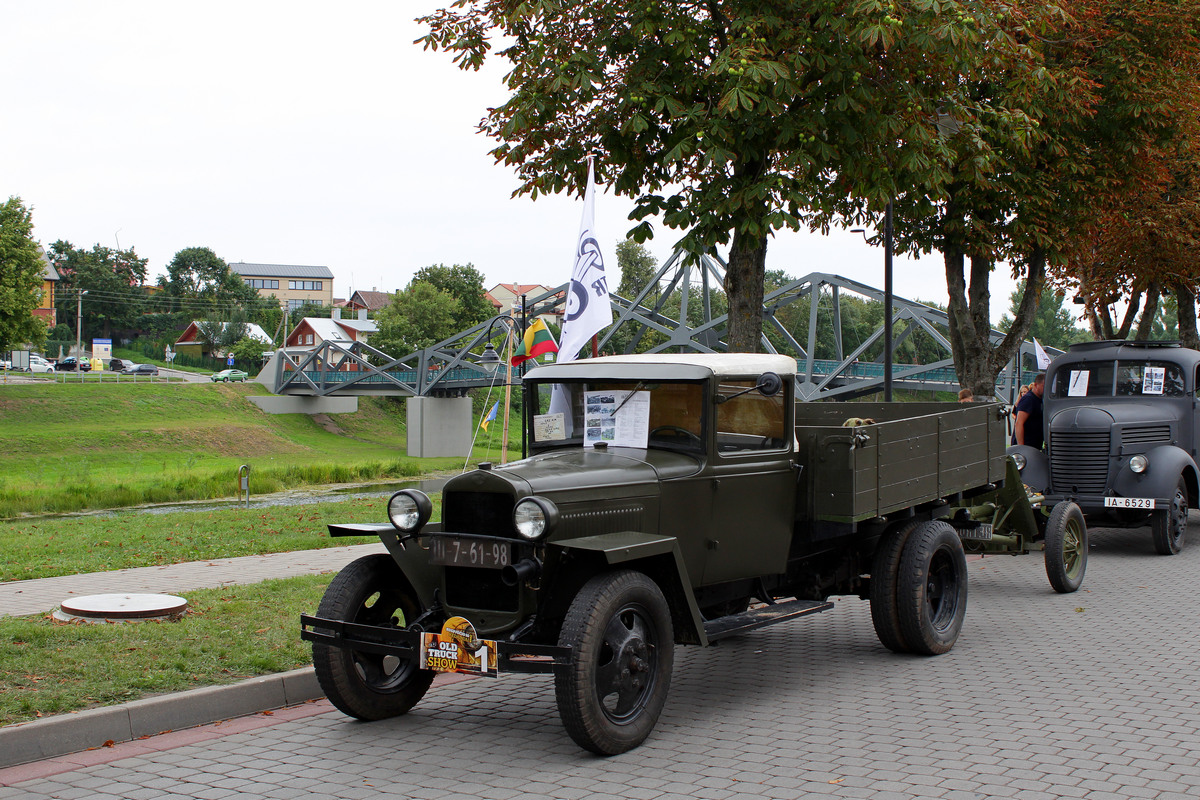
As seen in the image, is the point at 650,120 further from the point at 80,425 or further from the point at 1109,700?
the point at 80,425

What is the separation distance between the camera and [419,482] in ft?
115

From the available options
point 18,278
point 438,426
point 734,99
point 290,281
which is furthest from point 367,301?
point 734,99

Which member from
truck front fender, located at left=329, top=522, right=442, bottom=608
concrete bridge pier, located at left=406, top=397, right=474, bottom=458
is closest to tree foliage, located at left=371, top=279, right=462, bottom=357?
concrete bridge pier, located at left=406, top=397, right=474, bottom=458

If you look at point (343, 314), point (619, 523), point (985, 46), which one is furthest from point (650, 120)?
point (343, 314)

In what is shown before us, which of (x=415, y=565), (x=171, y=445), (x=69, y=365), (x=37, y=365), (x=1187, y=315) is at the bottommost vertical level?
(x=171, y=445)

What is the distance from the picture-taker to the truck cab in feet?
40.8

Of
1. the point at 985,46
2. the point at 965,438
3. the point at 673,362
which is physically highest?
the point at 985,46

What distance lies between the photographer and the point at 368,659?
609 centimetres

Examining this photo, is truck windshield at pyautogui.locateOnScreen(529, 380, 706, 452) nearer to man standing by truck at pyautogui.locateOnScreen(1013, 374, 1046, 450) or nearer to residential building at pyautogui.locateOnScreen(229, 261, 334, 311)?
man standing by truck at pyautogui.locateOnScreen(1013, 374, 1046, 450)

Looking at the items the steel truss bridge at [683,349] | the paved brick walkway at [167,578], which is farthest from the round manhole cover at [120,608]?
the steel truss bridge at [683,349]

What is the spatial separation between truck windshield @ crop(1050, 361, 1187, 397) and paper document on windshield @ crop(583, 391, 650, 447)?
9.53 metres

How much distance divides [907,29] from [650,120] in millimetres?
2772

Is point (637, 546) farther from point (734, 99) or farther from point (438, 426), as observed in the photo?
point (438, 426)

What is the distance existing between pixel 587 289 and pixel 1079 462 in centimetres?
624
